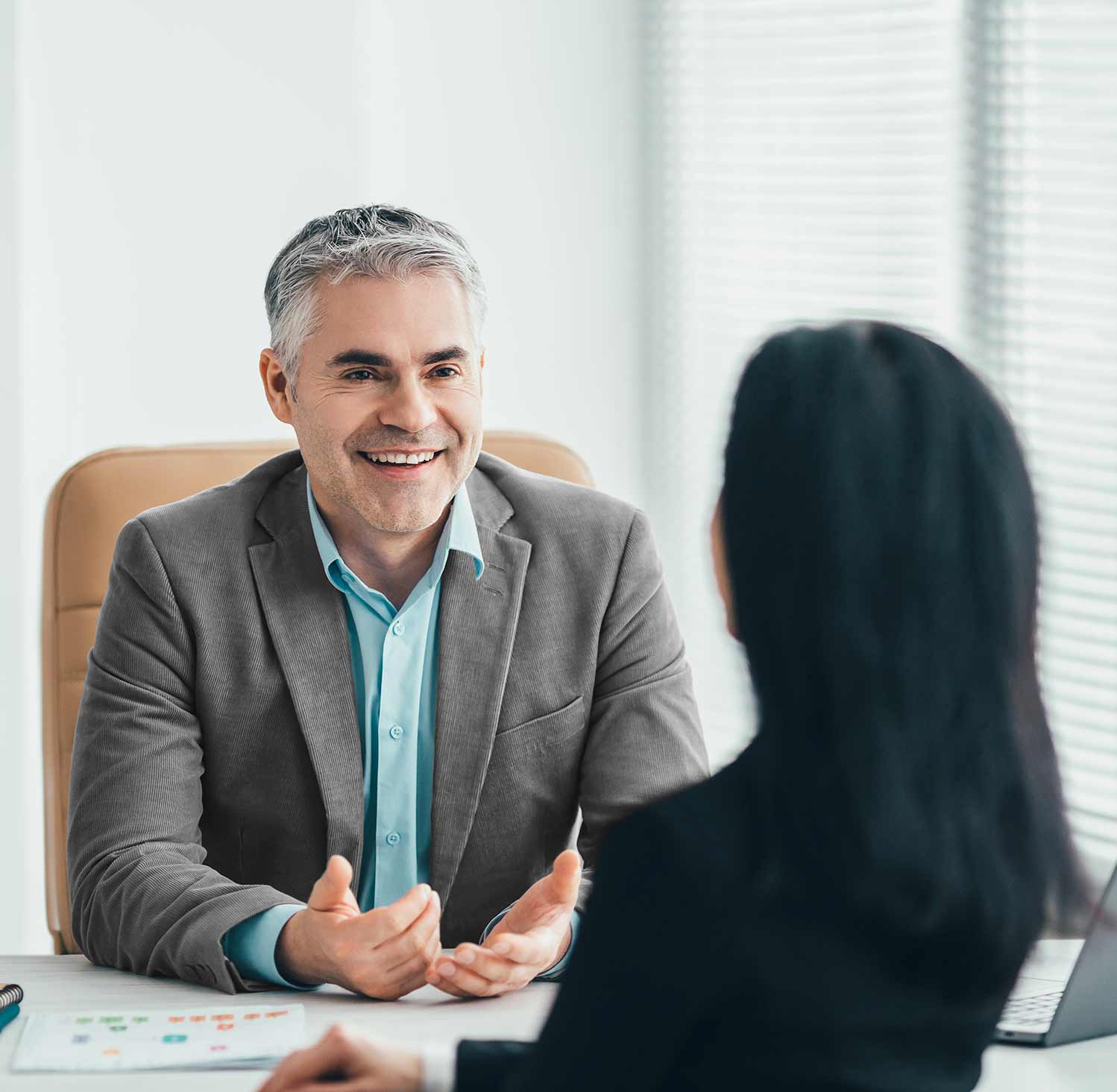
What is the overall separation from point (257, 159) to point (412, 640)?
1.61 m

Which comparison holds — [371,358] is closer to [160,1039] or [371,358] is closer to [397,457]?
[397,457]

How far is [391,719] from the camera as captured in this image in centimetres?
169

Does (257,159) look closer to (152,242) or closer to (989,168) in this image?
(152,242)

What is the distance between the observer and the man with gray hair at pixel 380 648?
5.40ft

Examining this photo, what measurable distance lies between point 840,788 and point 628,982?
166 millimetres

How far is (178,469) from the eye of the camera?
1901 millimetres

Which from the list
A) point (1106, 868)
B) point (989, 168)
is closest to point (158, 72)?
point (989, 168)

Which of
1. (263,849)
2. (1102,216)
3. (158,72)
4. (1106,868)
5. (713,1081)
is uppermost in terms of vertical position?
(158,72)

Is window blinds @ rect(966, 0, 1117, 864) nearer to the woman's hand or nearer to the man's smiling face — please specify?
the man's smiling face

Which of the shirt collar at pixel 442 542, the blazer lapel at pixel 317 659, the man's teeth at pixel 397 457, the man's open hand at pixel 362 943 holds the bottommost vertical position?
the man's open hand at pixel 362 943

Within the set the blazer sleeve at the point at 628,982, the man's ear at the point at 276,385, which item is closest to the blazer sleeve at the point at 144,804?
the man's ear at the point at 276,385

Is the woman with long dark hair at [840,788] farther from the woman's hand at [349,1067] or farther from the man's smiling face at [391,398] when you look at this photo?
the man's smiling face at [391,398]

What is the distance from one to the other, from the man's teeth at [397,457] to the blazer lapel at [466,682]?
0.46ft

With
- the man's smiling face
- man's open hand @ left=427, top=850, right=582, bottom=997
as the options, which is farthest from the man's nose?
man's open hand @ left=427, top=850, right=582, bottom=997
